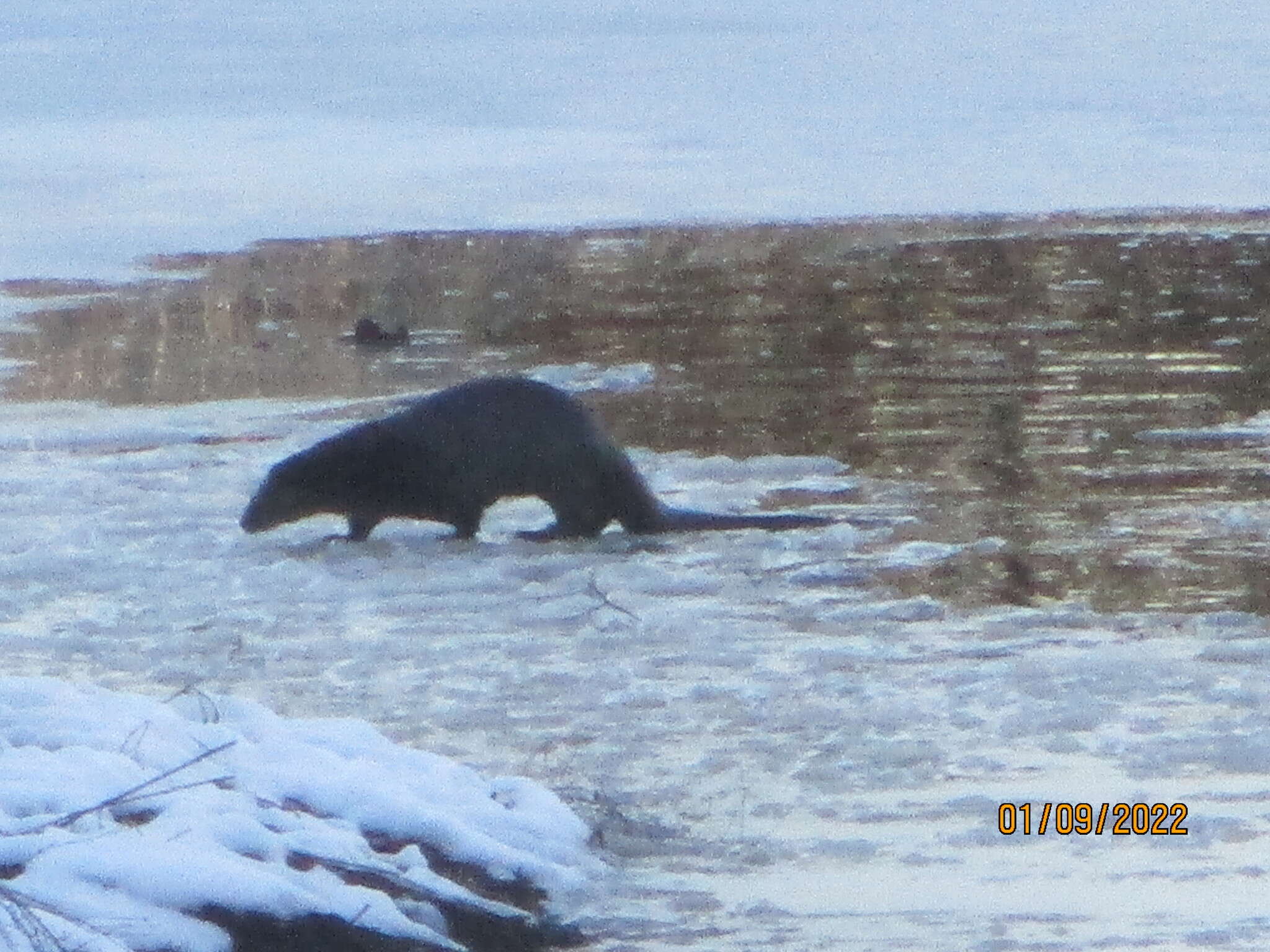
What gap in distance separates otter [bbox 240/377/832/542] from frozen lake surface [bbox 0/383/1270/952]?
135 millimetres

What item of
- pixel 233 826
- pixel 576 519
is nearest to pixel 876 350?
pixel 576 519

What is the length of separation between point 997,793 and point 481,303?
1225 centimetres

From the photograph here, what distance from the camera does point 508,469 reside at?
737 cm

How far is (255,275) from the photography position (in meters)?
19.4

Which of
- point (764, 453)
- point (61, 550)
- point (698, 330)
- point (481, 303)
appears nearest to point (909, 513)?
point (764, 453)

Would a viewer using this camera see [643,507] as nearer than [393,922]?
No

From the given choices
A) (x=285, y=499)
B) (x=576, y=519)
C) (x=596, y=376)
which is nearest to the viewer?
(x=576, y=519)

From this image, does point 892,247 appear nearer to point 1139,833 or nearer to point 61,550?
point 61,550

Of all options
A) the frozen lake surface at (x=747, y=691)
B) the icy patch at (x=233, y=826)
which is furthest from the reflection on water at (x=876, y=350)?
the icy patch at (x=233, y=826)

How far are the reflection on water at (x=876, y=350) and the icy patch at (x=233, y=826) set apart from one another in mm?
2311

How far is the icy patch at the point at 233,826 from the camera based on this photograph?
3400 millimetres

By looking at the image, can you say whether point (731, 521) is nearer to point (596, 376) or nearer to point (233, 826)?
point (233, 826)
